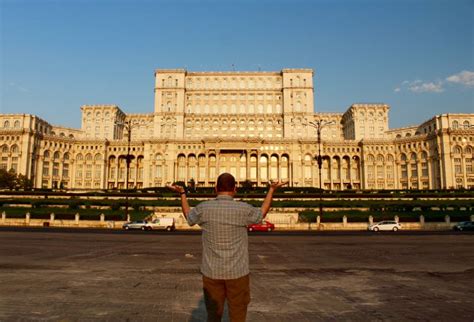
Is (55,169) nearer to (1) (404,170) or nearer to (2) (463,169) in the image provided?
(1) (404,170)

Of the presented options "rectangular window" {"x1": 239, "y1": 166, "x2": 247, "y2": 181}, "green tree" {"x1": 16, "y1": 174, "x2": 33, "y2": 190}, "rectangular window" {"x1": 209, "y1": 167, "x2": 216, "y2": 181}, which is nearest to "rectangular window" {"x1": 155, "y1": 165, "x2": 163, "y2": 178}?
"rectangular window" {"x1": 209, "y1": 167, "x2": 216, "y2": 181}

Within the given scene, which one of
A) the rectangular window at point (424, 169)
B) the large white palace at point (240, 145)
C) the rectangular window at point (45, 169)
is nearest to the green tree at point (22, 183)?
the large white palace at point (240, 145)

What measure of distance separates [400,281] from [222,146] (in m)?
87.0

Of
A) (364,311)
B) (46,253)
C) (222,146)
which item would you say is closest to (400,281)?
(364,311)

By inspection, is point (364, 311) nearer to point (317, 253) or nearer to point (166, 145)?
point (317, 253)

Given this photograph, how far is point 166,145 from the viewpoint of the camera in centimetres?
9912

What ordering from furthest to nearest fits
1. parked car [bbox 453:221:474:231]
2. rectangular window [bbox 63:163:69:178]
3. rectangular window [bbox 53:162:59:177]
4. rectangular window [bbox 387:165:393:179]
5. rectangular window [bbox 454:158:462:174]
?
rectangular window [bbox 63:163:69:178]
rectangular window [bbox 53:162:59:177]
rectangular window [bbox 387:165:393:179]
rectangular window [bbox 454:158:462:174]
parked car [bbox 453:221:474:231]

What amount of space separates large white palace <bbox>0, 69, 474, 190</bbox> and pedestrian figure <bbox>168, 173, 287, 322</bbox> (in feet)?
298

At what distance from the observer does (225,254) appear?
4227mm

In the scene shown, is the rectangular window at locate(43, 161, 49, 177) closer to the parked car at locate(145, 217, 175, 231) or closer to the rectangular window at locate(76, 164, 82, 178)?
the rectangular window at locate(76, 164, 82, 178)

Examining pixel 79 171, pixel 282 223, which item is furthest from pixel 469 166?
pixel 79 171

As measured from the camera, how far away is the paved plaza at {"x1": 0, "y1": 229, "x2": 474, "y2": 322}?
650cm

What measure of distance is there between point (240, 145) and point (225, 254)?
9190 centimetres

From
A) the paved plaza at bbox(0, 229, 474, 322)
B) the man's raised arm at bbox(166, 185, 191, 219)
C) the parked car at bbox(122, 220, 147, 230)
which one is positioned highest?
the man's raised arm at bbox(166, 185, 191, 219)
